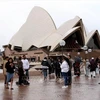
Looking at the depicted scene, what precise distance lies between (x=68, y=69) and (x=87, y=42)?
39823mm

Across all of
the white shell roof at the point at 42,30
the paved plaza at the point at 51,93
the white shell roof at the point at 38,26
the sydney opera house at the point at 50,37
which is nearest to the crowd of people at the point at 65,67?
the paved plaza at the point at 51,93

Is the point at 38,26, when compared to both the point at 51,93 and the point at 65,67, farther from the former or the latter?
the point at 51,93

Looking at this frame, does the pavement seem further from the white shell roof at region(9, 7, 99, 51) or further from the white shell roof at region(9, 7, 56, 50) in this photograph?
the white shell roof at region(9, 7, 56, 50)

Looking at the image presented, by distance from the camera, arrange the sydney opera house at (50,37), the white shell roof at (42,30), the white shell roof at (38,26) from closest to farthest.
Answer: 1. the sydney opera house at (50,37)
2. the white shell roof at (42,30)
3. the white shell roof at (38,26)

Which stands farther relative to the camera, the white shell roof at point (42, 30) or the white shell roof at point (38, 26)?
the white shell roof at point (38, 26)

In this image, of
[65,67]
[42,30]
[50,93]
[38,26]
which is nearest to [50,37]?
[42,30]

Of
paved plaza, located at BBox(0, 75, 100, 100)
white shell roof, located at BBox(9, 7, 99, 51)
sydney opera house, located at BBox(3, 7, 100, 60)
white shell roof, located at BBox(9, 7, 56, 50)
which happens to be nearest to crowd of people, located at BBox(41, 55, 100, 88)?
paved plaza, located at BBox(0, 75, 100, 100)

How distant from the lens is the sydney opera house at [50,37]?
49.6m

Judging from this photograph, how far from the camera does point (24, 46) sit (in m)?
54.9

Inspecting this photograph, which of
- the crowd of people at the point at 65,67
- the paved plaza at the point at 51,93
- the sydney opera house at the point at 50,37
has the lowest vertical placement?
the paved plaza at the point at 51,93

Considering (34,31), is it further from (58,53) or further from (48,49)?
(58,53)

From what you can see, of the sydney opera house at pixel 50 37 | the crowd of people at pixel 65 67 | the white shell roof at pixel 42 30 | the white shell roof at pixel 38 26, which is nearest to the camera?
the crowd of people at pixel 65 67

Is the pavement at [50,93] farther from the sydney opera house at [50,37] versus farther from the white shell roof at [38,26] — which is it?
the white shell roof at [38,26]

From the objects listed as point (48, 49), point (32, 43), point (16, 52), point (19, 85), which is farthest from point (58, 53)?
point (19, 85)
